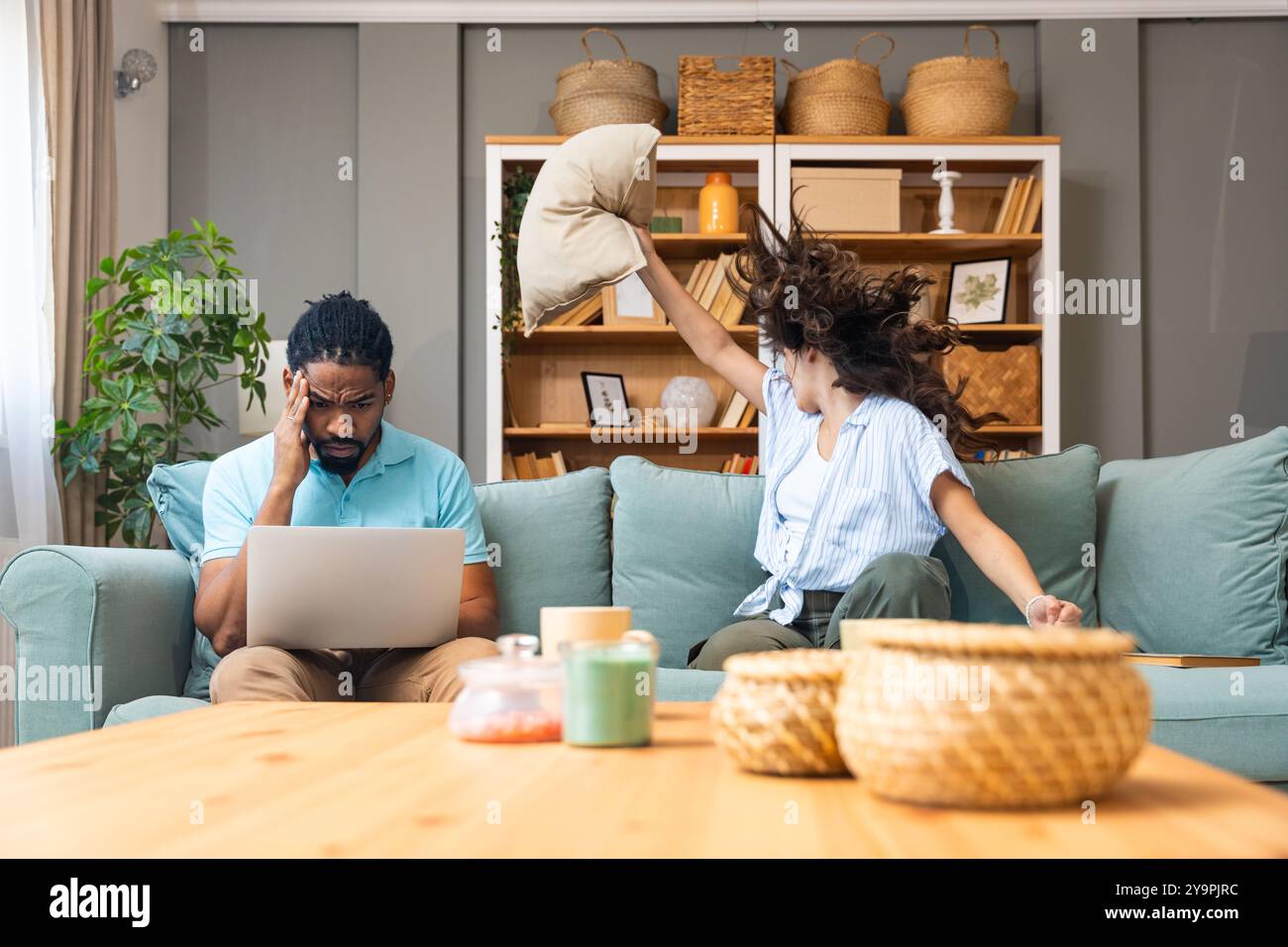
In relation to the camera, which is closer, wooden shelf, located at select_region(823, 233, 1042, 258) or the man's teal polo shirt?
the man's teal polo shirt

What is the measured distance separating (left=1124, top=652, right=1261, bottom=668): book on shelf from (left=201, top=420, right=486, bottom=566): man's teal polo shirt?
1168 millimetres

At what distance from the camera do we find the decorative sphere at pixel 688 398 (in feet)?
13.3

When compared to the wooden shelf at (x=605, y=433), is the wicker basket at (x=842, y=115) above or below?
above

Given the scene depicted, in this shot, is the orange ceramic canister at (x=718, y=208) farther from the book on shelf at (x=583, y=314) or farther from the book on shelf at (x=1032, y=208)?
Answer: the book on shelf at (x=1032, y=208)

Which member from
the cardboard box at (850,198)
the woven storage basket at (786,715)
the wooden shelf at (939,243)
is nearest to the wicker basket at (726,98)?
the cardboard box at (850,198)

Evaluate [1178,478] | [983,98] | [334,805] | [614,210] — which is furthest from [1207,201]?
[334,805]

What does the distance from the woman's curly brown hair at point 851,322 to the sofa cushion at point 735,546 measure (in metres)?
0.24

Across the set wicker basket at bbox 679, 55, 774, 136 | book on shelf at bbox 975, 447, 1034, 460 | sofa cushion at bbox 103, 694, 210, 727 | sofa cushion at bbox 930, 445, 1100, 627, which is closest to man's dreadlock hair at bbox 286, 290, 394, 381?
sofa cushion at bbox 103, 694, 210, 727

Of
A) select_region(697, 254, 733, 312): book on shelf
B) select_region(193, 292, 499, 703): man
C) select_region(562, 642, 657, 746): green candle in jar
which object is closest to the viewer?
select_region(562, 642, 657, 746): green candle in jar

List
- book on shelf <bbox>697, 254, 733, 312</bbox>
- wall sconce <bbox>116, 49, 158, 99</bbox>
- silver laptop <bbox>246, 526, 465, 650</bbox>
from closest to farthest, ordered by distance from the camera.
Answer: silver laptop <bbox>246, 526, 465, 650</bbox>, wall sconce <bbox>116, 49, 158, 99</bbox>, book on shelf <bbox>697, 254, 733, 312</bbox>

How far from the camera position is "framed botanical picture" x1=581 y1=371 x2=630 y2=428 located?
4.17m

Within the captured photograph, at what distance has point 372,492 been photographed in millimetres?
2148

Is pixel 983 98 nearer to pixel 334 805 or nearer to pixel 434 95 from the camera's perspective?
pixel 434 95

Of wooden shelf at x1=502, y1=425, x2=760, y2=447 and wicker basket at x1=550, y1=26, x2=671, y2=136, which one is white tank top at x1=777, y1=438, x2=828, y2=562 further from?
wicker basket at x1=550, y1=26, x2=671, y2=136
